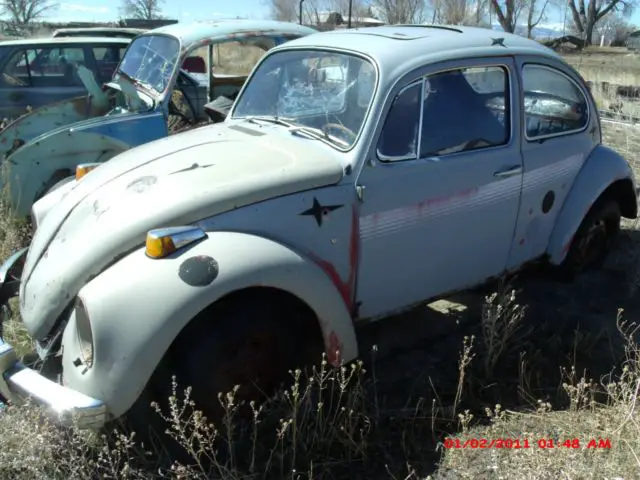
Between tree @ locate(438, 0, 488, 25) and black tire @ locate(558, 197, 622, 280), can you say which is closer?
black tire @ locate(558, 197, 622, 280)

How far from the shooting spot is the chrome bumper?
7.38 ft

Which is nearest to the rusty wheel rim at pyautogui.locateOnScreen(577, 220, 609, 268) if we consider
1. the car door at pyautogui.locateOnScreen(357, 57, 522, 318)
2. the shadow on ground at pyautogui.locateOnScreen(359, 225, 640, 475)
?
the shadow on ground at pyautogui.locateOnScreen(359, 225, 640, 475)

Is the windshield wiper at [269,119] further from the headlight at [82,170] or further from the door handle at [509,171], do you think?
the door handle at [509,171]

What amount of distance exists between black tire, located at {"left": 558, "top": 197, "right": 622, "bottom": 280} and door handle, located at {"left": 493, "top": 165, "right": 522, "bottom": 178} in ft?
3.09

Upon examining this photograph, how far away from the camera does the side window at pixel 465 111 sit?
10.6 feet

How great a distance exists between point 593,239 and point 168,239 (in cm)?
328

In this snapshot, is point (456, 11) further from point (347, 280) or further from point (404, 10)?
point (347, 280)

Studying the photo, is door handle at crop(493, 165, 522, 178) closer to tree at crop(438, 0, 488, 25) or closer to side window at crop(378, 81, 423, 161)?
side window at crop(378, 81, 423, 161)

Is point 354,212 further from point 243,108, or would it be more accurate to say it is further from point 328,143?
point 243,108

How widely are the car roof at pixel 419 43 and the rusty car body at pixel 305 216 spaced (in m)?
0.02

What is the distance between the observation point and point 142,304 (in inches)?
92.7

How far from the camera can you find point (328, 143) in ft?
10.2

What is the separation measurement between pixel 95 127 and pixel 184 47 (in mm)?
1198

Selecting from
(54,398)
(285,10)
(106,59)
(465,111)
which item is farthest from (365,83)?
(285,10)
